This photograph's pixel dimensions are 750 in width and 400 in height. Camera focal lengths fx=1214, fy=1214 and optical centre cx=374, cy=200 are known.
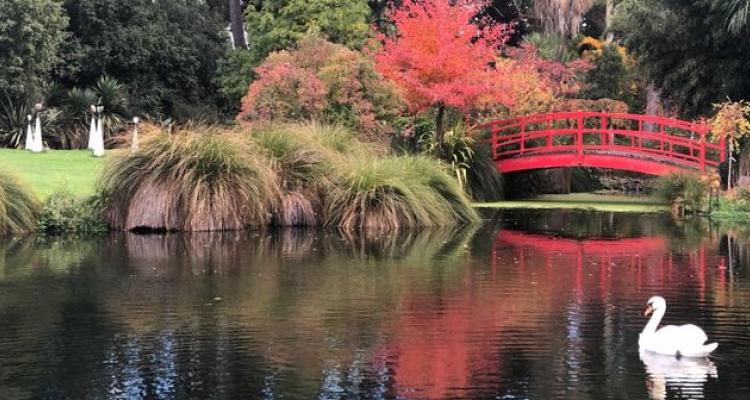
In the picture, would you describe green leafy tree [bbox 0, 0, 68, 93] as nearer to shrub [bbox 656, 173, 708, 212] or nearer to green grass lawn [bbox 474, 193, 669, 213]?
green grass lawn [bbox 474, 193, 669, 213]

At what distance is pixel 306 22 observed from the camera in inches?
1382

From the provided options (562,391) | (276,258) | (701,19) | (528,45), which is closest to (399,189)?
(276,258)

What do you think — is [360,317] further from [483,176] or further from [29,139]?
[29,139]

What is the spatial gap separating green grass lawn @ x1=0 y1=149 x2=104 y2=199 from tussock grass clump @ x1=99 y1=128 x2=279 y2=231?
3.57 ft

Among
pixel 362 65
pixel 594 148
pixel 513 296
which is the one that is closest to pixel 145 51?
pixel 362 65

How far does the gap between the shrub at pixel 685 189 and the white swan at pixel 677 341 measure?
16294 mm

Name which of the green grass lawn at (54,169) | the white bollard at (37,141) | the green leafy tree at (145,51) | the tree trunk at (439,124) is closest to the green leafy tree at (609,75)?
the tree trunk at (439,124)

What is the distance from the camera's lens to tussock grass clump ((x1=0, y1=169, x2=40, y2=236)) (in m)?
20.3

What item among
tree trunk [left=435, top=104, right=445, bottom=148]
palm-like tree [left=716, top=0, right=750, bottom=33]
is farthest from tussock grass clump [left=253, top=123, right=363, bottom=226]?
palm-like tree [left=716, top=0, right=750, bottom=33]

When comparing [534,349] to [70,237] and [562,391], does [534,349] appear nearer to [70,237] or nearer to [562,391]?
[562,391]

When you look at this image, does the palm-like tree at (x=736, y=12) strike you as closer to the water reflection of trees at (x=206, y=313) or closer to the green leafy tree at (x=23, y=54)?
the water reflection of trees at (x=206, y=313)

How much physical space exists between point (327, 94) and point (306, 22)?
828 cm

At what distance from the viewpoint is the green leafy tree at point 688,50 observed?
2928cm

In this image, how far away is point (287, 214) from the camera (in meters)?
22.5
